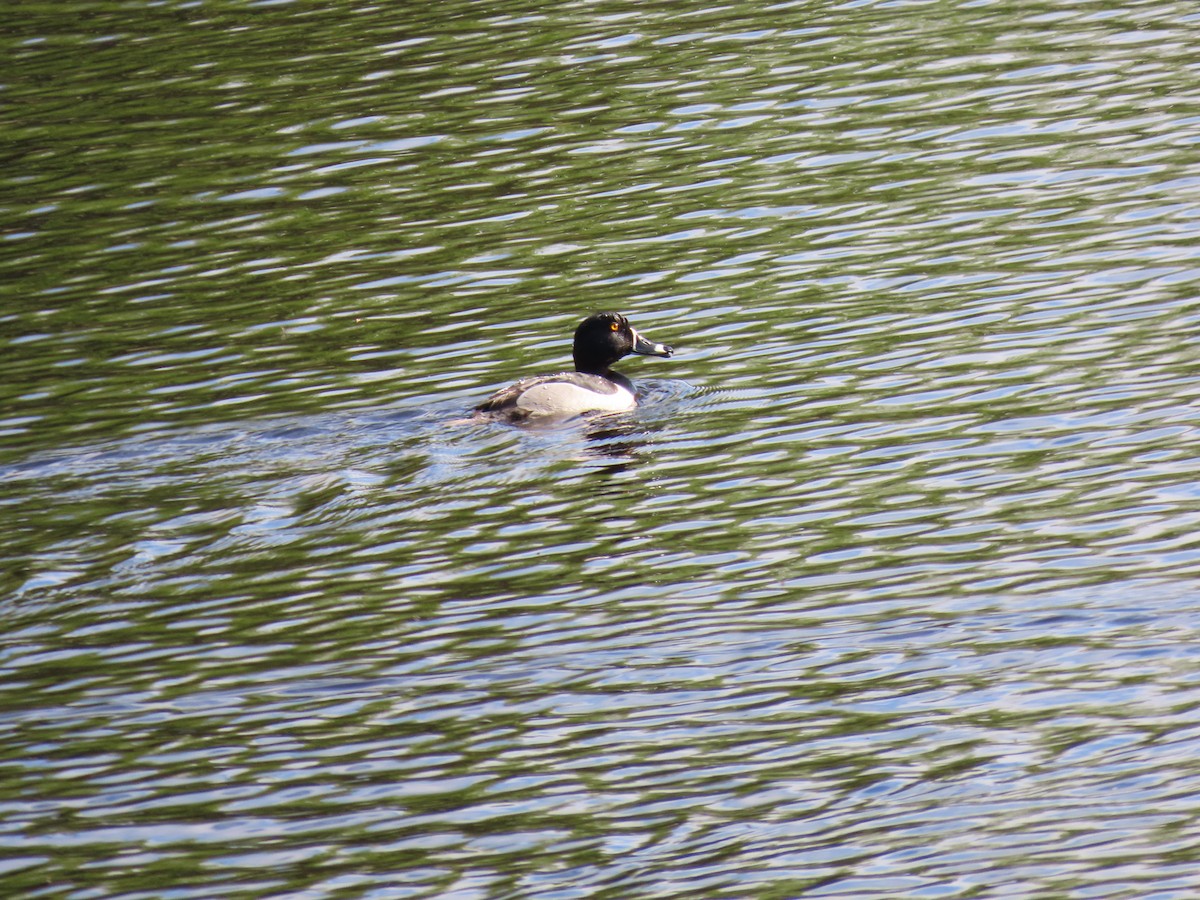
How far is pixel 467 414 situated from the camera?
15.3 m

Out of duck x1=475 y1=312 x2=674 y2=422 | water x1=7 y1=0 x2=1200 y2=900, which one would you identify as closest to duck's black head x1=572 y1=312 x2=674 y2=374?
duck x1=475 y1=312 x2=674 y2=422

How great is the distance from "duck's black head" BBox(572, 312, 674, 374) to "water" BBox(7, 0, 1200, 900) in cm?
47

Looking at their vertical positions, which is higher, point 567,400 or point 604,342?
point 604,342

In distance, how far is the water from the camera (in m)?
9.08

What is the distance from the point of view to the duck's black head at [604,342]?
16.1 metres

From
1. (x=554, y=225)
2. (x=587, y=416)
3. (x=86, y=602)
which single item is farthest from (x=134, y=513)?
(x=554, y=225)

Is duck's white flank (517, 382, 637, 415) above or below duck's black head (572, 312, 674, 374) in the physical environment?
below

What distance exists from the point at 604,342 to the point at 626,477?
2399 mm

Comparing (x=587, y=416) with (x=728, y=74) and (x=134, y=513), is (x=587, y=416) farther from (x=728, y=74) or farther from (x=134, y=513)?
(x=728, y=74)

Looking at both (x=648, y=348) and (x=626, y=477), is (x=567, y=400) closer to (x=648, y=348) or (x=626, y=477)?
(x=648, y=348)

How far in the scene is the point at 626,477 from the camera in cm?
1402

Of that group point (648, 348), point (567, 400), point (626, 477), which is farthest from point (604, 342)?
point (626, 477)

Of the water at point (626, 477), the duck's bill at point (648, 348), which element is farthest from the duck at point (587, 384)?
the water at point (626, 477)

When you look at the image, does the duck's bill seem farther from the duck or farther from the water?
the water
